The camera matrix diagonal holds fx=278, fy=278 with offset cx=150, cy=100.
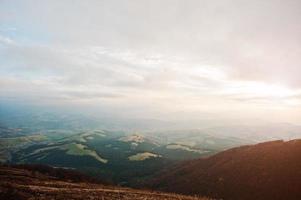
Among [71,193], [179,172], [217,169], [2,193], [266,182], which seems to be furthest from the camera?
[179,172]

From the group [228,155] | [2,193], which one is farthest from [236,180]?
[2,193]

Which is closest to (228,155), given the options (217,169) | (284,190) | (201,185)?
(217,169)

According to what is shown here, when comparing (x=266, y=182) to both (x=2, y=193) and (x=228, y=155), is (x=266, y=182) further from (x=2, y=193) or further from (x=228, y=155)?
(x=2, y=193)

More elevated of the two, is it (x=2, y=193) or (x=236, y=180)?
(x=2, y=193)

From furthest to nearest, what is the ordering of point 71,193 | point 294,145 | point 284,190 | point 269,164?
1. point 294,145
2. point 269,164
3. point 284,190
4. point 71,193

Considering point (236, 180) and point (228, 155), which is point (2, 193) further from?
point (228, 155)

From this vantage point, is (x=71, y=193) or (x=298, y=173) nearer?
(x=71, y=193)

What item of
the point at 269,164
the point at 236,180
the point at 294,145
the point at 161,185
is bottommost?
the point at 161,185
